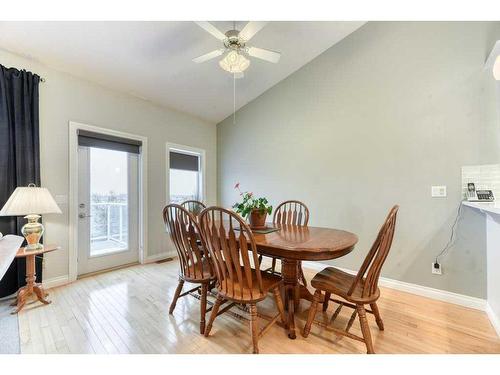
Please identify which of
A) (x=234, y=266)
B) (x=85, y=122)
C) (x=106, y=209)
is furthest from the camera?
(x=106, y=209)

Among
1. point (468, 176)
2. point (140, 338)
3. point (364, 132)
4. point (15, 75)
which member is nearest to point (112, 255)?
point (140, 338)

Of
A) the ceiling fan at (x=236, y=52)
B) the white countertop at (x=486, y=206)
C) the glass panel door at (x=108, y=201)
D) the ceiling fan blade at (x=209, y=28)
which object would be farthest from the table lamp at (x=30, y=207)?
the white countertop at (x=486, y=206)

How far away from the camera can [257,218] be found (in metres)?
2.23

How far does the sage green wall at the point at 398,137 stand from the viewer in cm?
219

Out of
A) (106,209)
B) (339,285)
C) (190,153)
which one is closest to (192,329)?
(339,285)

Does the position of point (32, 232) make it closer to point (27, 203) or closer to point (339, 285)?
point (27, 203)

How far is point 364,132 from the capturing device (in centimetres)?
284

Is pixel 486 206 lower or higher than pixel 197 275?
higher

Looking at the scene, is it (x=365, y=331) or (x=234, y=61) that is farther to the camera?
(x=234, y=61)

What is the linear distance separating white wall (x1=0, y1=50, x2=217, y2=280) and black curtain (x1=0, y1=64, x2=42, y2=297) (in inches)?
4.7

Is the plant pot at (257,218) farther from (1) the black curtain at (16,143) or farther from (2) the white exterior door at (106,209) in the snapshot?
(1) the black curtain at (16,143)

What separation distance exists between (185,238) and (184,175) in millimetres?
2526

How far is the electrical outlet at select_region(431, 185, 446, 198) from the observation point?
2.33m
